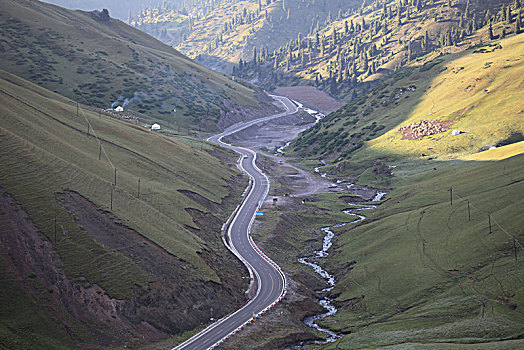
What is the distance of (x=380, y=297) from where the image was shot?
73.9 metres

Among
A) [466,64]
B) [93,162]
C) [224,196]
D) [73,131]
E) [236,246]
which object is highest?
[466,64]

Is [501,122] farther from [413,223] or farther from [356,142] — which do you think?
[413,223]

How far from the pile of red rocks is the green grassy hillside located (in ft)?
176

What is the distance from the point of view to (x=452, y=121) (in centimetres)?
16275

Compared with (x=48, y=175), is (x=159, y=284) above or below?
below

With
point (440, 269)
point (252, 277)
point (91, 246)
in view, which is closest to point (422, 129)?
point (440, 269)

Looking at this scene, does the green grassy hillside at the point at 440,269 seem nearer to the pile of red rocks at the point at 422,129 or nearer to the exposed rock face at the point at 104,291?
the exposed rock face at the point at 104,291

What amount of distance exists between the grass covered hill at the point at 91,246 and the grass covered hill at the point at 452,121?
259ft

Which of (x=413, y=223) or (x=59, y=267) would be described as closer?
(x=59, y=267)

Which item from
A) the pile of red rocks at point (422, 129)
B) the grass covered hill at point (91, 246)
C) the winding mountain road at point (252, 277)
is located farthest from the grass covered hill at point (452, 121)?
the grass covered hill at point (91, 246)

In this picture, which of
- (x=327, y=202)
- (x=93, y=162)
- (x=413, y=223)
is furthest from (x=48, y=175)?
(x=327, y=202)

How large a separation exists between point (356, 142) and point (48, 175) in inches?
5234

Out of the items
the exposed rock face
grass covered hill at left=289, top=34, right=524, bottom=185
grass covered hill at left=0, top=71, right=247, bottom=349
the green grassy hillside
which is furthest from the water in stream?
grass covered hill at left=289, top=34, right=524, bottom=185

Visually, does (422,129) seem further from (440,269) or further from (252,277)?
(252,277)
